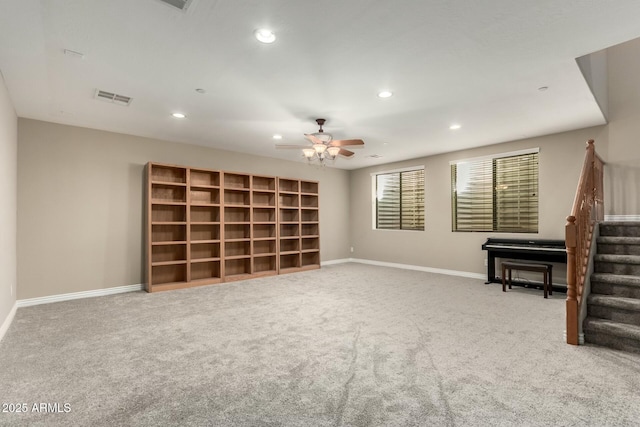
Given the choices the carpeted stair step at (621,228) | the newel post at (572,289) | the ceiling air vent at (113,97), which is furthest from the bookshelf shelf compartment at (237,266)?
the carpeted stair step at (621,228)

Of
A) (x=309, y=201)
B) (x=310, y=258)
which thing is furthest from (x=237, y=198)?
(x=310, y=258)

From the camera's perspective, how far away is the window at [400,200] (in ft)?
24.4

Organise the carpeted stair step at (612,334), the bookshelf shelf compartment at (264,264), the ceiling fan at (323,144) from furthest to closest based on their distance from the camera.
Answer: the bookshelf shelf compartment at (264,264)
the ceiling fan at (323,144)
the carpeted stair step at (612,334)

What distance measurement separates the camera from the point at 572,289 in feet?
9.57

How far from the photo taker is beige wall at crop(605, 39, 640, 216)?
4.59m

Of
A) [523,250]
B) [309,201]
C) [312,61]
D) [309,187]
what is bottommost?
[523,250]

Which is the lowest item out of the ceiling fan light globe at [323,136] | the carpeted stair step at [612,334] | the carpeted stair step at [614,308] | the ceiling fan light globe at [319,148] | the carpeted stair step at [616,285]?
the carpeted stair step at [612,334]

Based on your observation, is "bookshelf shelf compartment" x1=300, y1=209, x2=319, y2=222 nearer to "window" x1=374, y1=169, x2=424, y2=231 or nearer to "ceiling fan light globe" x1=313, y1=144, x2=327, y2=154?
"window" x1=374, y1=169, x2=424, y2=231

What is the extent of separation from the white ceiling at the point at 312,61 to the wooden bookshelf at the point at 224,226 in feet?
4.43

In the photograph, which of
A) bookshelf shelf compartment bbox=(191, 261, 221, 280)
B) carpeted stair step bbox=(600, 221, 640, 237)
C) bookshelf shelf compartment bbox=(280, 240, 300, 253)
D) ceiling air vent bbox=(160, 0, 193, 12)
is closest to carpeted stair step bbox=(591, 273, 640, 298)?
carpeted stair step bbox=(600, 221, 640, 237)

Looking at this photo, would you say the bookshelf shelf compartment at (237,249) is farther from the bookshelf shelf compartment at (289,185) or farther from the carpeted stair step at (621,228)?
the carpeted stair step at (621,228)

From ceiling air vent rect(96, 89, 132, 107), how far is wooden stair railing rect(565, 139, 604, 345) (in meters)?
4.87

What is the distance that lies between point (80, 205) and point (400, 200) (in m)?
6.34

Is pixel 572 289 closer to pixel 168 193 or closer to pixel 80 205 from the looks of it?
pixel 168 193
